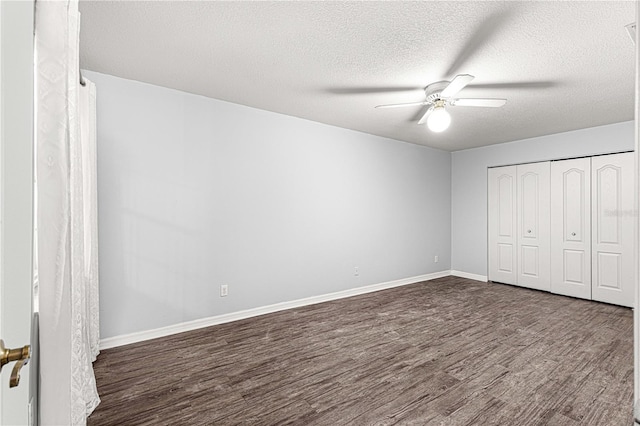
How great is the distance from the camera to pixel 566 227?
15.8ft

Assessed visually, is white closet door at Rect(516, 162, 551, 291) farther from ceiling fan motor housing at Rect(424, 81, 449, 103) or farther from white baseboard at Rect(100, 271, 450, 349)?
ceiling fan motor housing at Rect(424, 81, 449, 103)

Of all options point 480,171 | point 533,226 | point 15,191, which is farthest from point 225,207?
point 533,226

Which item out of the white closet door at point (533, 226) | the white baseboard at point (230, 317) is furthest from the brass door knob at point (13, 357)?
the white closet door at point (533, 226)

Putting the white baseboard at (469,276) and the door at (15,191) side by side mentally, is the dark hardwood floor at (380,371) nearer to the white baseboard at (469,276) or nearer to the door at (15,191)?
the door at (15,191)

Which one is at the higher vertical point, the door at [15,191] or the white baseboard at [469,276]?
the door at [15,191]

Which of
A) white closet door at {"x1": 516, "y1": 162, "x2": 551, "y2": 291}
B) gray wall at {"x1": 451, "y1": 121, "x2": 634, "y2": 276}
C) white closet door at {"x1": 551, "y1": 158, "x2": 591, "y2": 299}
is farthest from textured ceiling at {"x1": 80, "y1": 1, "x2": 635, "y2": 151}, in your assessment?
white closet door at {"x1": 516, "y1": 162, "x2": 551, "y2": 291}

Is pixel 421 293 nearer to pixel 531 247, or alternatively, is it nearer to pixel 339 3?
A: pixel 531 247

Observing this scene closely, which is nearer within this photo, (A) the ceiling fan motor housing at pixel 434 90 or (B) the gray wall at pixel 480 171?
(A) the ceiling fan motor housing at pixel 434 90

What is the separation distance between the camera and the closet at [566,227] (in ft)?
14.1

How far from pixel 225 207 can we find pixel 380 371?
7.70 feet

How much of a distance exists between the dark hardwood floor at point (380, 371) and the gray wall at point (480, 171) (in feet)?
6.98

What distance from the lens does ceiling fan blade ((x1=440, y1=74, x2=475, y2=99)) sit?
232cm

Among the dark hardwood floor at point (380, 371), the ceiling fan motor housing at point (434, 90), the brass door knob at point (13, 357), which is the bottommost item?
the dark hardwood floor at point (380, 371)

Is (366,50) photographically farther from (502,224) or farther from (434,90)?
(502,224)
